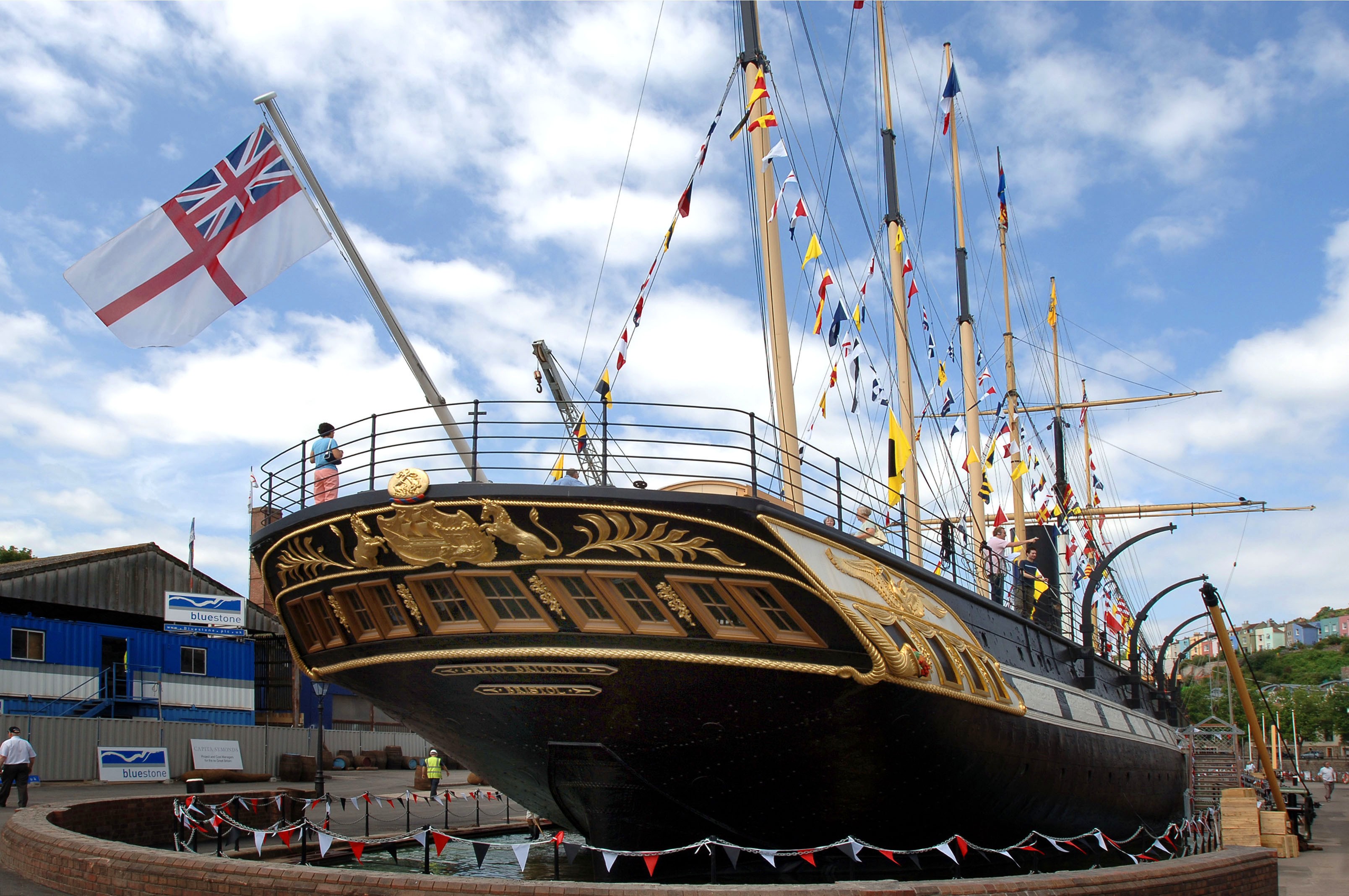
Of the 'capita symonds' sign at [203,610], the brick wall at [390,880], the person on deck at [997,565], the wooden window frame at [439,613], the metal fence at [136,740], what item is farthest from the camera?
the 'capita symonds' sign at [203,610]

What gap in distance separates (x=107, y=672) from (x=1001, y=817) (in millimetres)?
21353

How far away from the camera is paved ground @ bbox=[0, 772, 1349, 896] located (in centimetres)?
1191

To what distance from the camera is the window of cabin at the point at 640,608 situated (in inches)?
367

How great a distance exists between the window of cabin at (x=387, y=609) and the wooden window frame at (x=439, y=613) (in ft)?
0.74

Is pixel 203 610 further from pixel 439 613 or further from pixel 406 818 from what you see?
pixel 439 613

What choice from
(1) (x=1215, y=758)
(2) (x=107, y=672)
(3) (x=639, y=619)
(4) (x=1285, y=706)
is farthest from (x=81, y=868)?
(4) (x=1285, y=706)

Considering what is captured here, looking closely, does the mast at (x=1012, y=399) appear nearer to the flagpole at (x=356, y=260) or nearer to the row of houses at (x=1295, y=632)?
the flagpole at (x=356, y=260)

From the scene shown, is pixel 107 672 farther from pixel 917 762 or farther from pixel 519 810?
pixel 917 762

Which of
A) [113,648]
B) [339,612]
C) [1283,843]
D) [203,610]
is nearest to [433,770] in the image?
[203,610]

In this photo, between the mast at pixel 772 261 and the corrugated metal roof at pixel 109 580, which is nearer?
the mast at pixel 772 261

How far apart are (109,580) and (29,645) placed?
361cm

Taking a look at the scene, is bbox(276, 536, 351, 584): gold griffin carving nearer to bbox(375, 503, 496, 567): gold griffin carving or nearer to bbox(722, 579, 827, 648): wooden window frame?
bbox(375, 503, 496, 567): gold griffin carving

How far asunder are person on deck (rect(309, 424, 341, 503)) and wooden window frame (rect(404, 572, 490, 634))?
4.45ft

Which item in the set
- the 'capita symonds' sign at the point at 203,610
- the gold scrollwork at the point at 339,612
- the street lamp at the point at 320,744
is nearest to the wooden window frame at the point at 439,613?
the gold scrollwork at the point at 339,612
